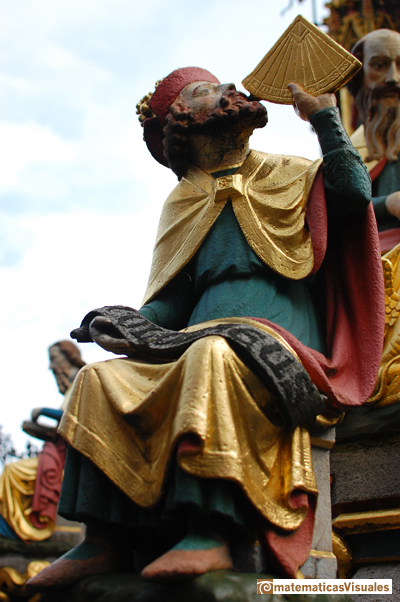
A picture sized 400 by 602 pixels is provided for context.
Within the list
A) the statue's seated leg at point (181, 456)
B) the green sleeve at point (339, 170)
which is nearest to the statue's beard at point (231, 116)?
the green sleeve at point (339, 170)

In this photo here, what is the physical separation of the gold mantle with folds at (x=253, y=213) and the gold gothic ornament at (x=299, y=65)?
10.2 inches

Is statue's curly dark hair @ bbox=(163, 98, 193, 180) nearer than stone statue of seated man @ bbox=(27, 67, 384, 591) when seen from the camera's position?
No

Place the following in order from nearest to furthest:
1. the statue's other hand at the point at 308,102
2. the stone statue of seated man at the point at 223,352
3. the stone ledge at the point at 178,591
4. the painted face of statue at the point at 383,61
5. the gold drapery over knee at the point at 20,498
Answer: the stone ledge at the point at 178,591
the stone statue of seated man at the point at 223,352
the statue's other hand at the point at 308,102
the painted face of statue at the point at 383,61
the gold drapery over knee at the point at 20,498

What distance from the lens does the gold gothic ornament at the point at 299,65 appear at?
2781mm

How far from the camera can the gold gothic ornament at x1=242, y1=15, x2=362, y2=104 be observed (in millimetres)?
2781

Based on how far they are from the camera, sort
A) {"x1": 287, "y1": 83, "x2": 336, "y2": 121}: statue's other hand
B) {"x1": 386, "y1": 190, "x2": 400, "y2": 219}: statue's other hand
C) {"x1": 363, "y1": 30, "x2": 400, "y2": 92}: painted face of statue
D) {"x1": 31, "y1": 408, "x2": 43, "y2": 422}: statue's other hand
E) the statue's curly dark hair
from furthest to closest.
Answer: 1. {"x1": 31, "y1": 408, "x2": 43, "y2": 422}: statue's other hand
2. {"x1": 363, "y1": 30, "x2": 400, "y2": 92}: painted face of statue
3. {"x1": 386, "y1": 190, "x2": 400, "y2": 219}: statue's other hand
4. the statue's curly dark hair
5. {"x1": 287, "y1": 83, "x2": 336, "y2": 121}: statue's other hand

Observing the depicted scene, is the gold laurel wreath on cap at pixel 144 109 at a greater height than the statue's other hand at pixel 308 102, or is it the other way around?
the gold laurel wreath on cap at pixel 144 109

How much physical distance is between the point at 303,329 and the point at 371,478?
81cm

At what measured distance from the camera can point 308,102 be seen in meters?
2.71

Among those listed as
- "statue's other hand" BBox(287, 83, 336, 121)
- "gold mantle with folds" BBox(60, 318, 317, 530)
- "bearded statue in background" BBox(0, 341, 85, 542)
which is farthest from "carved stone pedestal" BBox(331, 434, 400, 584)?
"bearded statue in background" BBox(0, 341, 85, 542)

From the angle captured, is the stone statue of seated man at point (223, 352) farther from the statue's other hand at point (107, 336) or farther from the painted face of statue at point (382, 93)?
the painted face of statue at point (382, 93)

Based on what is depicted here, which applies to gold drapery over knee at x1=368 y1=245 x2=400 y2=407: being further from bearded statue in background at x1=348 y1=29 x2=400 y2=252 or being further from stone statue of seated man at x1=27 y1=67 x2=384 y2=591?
bearded statue in background at x1=348 y1=29 x2=400 y2=252

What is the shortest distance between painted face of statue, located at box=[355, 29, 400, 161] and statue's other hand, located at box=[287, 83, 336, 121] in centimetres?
156

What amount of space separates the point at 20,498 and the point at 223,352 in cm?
570
